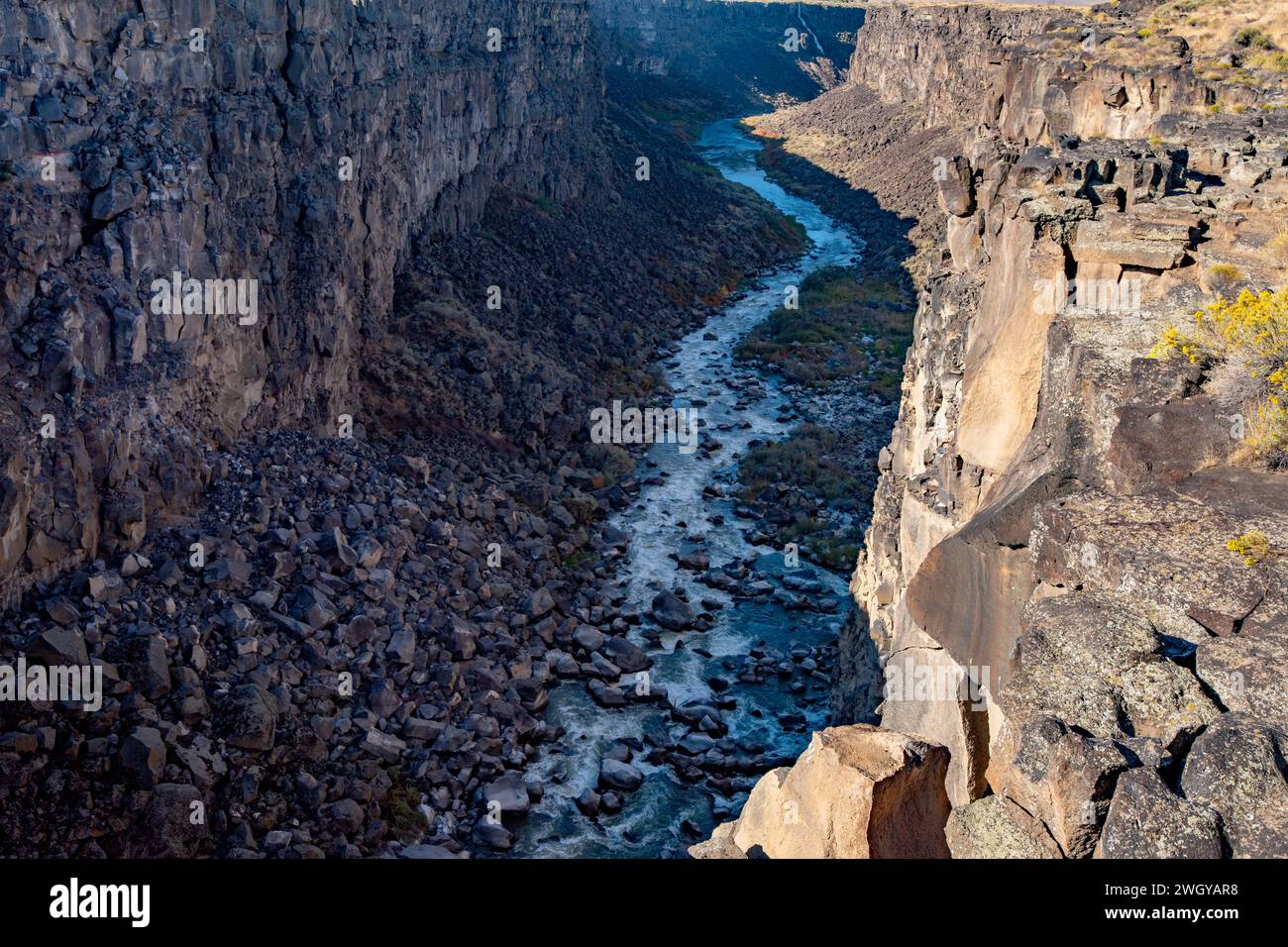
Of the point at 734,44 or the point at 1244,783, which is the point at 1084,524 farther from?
the point at 734,44

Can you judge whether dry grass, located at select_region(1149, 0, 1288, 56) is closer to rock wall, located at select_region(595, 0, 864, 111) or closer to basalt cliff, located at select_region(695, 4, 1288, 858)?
basalt cliff, located at select_region(695, 4, 1288, 858)

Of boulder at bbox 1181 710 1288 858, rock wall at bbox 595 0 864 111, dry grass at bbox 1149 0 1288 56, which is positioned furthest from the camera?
rock wall at bbox 595 0 864 111

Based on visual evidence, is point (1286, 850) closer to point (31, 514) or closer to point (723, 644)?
point (31, 514)

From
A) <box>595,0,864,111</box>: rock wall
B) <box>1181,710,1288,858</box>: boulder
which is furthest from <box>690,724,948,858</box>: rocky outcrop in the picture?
<box>595,0,864,111</box>: rock wall

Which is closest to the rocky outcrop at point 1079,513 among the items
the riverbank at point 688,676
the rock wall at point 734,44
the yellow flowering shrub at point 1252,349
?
the yellow flowering shrub at point 1252,349

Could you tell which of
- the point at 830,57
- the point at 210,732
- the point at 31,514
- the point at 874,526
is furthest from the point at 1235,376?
the point at 830,57

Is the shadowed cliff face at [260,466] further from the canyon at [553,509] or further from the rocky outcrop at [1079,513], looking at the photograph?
the rocky outcrop at [1079,513]
